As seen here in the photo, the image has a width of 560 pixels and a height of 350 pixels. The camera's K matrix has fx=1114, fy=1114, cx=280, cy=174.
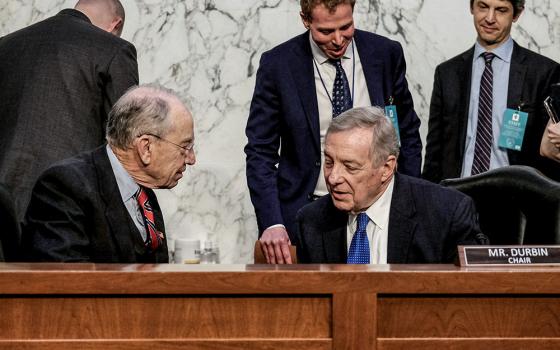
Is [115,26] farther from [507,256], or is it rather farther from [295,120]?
[507,256]

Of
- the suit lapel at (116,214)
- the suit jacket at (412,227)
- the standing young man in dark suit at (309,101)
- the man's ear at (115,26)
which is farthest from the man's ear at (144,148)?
the man's ear at (115,26)

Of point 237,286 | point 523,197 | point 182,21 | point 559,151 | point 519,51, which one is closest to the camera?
point 237,286

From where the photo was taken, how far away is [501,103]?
439cm

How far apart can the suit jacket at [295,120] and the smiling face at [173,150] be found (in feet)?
2.61

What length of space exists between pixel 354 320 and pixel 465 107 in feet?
7.84

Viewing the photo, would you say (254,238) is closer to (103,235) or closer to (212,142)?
(212,142)

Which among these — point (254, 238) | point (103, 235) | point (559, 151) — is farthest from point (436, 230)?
point (254, 238)

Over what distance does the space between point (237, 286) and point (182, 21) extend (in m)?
3.34

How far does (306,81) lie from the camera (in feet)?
13.2

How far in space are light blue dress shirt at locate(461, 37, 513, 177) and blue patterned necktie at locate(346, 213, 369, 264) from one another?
1399mm

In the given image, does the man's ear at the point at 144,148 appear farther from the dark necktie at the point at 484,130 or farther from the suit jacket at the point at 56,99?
the dark necktie at the point at 484,130

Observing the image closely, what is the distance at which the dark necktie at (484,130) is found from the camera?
14.4ft

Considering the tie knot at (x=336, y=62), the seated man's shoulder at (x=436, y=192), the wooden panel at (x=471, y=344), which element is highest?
the tie knot at (x=336, y=62)

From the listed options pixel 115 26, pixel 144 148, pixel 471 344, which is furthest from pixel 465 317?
pixel 115 26
